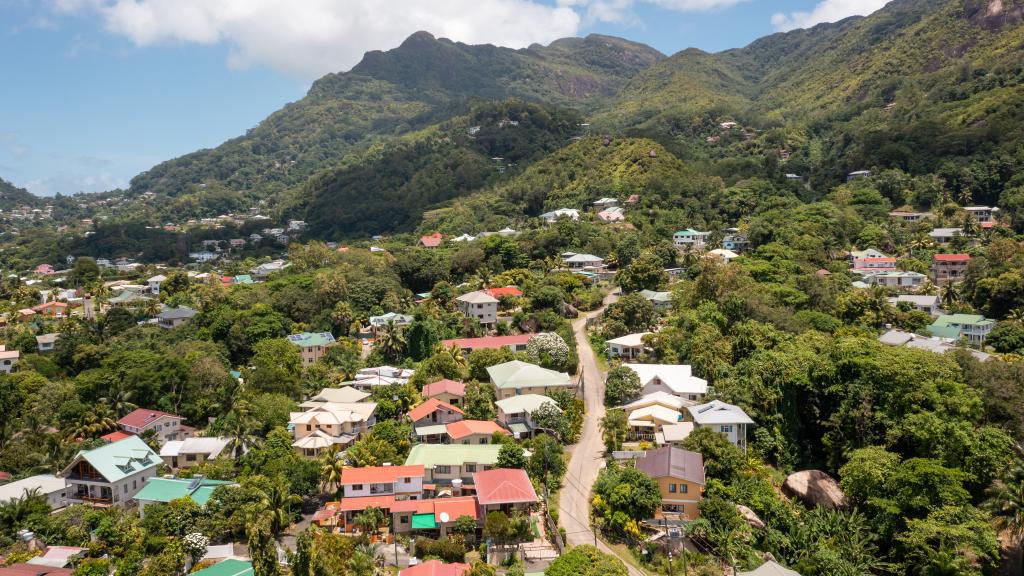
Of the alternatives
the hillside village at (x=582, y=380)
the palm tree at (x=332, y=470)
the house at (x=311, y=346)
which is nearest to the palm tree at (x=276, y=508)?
the hillside village at (x=582, y=380)

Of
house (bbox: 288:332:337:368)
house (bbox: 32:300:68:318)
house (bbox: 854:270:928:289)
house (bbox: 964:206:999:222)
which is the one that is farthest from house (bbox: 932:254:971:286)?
house (bbox: 32:300:68:318)

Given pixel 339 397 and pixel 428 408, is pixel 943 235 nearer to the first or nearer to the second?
pixel 428 408

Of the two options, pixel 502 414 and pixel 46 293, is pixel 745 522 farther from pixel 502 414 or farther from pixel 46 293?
pixel 46 293

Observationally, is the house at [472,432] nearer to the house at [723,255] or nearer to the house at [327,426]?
the house at [327,426]

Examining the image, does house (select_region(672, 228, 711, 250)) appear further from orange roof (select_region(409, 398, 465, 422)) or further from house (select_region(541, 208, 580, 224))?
orange roof (select_region(409, 398, 465, 422))

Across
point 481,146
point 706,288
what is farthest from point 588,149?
point 706,288

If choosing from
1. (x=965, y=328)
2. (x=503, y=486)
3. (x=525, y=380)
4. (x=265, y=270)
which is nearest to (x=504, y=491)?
(x=503, y=486)
